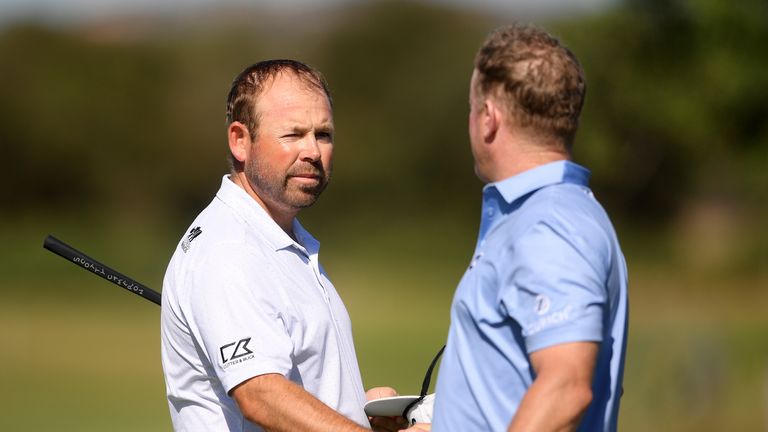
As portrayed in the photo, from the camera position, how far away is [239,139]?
159 inches

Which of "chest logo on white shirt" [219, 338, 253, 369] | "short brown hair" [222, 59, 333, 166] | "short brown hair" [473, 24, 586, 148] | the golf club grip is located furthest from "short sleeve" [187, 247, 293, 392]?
"short brown hair" [473, 24, 586, 148]

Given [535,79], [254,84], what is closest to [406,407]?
[254,84]

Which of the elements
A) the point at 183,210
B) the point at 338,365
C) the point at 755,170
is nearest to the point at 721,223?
the point at 755,170

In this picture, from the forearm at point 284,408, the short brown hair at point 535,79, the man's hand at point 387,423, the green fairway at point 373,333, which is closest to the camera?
the short brown hair at point 535,79

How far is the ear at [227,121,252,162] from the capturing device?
4008 millimetres

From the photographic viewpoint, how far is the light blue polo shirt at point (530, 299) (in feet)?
9.13

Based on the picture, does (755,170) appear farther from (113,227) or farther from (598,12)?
(113,227)

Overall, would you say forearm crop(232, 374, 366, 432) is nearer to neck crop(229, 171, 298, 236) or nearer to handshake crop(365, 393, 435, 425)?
handshake crop(365, 393, 435, 425)

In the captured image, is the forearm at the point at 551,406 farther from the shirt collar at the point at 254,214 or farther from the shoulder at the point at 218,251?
the shirt collar at the point at 254,214

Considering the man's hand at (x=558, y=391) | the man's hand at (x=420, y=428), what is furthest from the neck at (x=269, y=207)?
the man's hand at (x=558, y=391)

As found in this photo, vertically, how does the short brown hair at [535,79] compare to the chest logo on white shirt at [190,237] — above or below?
below

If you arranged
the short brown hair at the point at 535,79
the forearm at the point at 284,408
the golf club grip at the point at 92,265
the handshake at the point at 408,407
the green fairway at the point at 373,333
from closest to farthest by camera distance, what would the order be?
1. the short brown hair at the point at 535,79
2. the forearm at the point at 284,408
3. the handshake at the point at 408,407
4. the golf club grip at the point at 92,265
5. the green fairway at the point at 373,333

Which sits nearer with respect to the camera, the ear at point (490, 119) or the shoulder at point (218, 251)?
the ear at point (490, 119)

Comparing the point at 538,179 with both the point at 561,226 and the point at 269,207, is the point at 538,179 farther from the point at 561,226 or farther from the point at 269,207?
the point at 269,207
